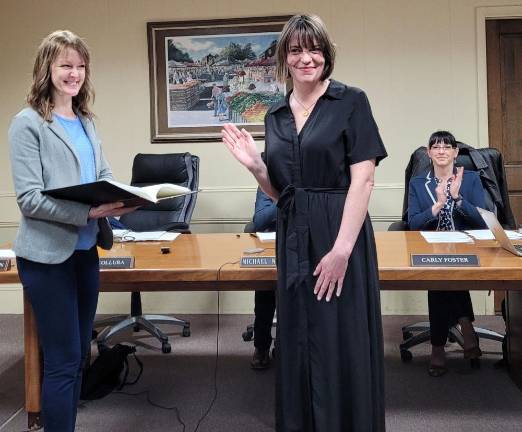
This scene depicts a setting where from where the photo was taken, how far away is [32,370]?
6.85 feet

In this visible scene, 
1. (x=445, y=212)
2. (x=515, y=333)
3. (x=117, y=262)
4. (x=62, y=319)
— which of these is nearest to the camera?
(x=62, y=319)

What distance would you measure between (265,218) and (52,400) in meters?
1.67

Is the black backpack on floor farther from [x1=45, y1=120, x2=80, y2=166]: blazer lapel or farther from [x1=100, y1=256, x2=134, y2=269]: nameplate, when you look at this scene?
[x1=45, y1=120, x2=80, y2=166]: blazer lapel

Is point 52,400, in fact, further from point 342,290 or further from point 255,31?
point 255,31

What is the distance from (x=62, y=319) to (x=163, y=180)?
2.15m

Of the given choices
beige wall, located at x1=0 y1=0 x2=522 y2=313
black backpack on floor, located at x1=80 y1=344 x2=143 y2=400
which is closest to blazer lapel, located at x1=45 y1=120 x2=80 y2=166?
black backpack on floor, located at x1=80 y1=344 x2=143 y2=400

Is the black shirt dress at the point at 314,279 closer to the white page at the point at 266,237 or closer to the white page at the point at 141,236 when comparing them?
the white page at the point at 266,237

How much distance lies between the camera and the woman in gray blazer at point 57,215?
143cm

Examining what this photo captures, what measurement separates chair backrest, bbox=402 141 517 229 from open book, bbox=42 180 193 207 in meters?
1.93

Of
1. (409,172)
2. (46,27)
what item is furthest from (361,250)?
(46,27)

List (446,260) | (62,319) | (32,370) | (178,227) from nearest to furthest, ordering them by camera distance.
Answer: (62,319) → (446,260) → (32,370) → (178,227)

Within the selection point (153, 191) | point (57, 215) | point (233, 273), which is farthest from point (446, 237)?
point (57, 215)

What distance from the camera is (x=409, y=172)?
129 inches

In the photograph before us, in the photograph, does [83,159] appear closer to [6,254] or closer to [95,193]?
[95,193]
